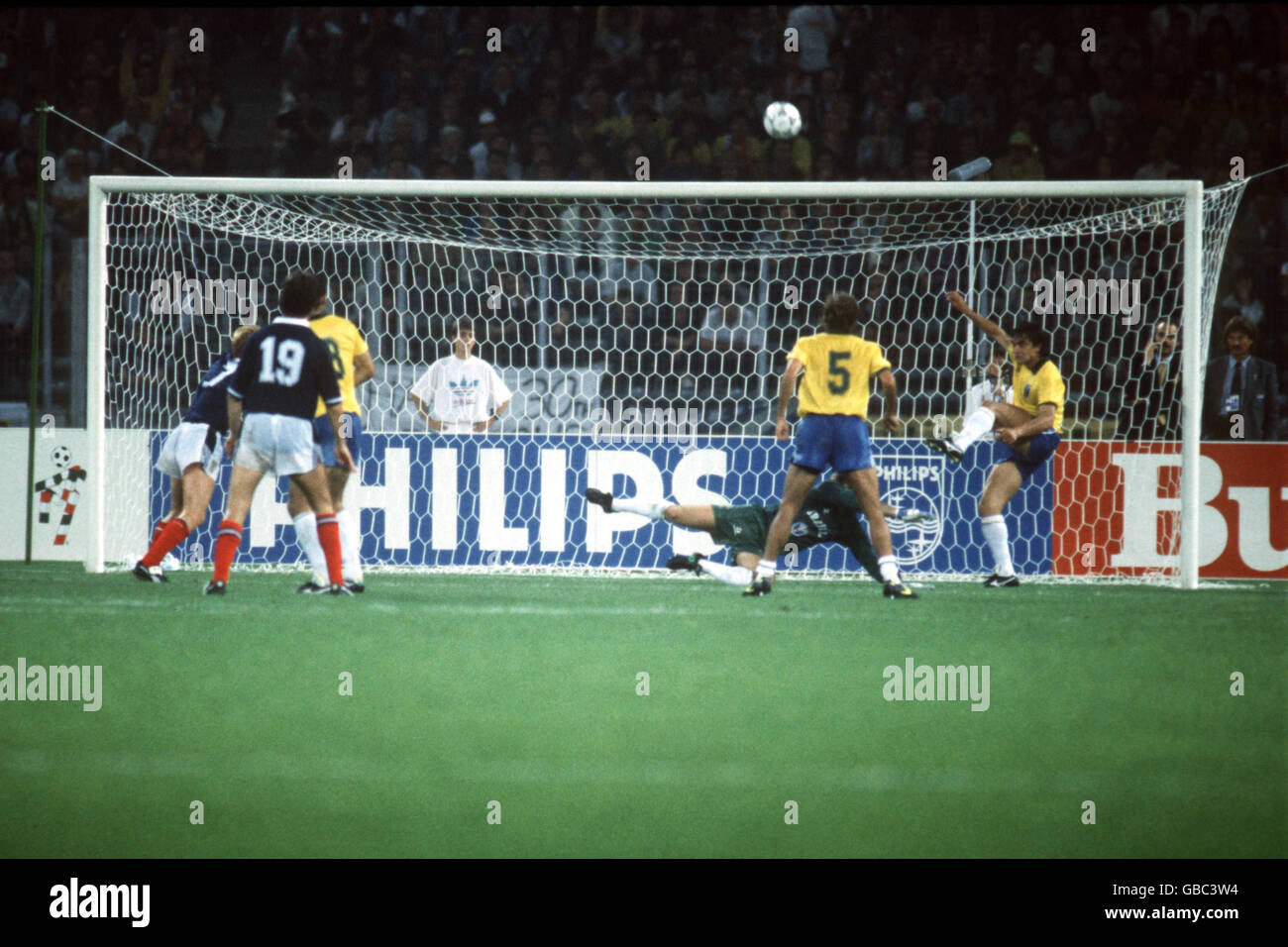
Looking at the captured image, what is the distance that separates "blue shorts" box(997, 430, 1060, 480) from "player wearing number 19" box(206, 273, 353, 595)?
416 cm

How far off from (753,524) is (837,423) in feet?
4.16

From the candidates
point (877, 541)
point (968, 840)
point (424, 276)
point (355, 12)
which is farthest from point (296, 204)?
point (968, 840)

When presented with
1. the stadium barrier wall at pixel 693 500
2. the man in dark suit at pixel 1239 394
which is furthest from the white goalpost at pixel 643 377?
the man in dark suit at pixel 1239 394

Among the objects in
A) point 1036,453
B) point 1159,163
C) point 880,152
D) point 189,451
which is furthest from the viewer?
point 880,152

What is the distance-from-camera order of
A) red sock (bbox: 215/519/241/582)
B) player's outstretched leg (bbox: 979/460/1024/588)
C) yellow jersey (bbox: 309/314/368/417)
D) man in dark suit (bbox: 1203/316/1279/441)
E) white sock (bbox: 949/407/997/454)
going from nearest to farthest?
red sock (bbox: 215/519/241/582) < yellow jersey (bbox: 309/314/368/417) < white sock (bbox: 949/407/997/454) < player's outstretched leg (bbox: 979/460/1024/588) < man in dark suit (bbox: 1203/316/1279/441)

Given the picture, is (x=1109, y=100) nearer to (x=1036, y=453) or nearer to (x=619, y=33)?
(x=619, y=33)

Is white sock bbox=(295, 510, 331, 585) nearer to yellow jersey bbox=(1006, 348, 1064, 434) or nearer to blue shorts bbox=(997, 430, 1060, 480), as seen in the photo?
blue shorts bbox=(997, 430, 1060, 480)

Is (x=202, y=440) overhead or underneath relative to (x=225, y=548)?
overhead

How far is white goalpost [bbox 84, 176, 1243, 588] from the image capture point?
8625 millimetres

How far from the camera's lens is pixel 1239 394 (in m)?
9.58

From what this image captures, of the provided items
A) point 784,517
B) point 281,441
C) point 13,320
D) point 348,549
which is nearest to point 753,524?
point 784,517

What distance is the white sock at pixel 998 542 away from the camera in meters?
8.32

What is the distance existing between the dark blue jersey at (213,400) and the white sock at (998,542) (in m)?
4.67

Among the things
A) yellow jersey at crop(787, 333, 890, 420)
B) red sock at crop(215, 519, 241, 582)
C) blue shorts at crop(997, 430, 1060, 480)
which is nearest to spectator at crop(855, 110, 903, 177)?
blue shorts at crop(997, 430, 1060, 480)
